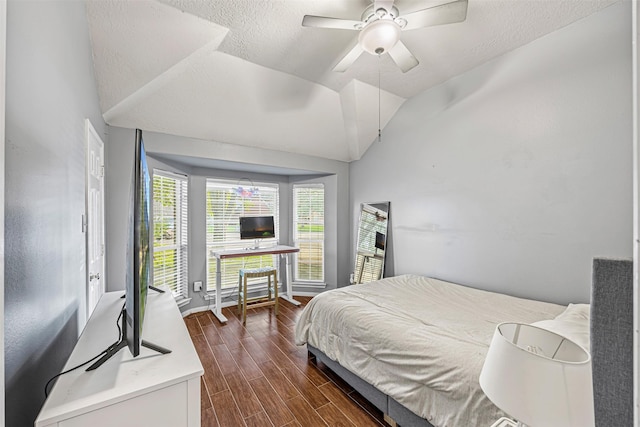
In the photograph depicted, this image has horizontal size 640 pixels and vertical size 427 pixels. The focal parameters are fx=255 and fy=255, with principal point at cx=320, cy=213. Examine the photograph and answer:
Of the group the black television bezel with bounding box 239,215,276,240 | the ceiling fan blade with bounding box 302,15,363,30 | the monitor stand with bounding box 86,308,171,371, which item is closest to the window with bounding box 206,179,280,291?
the black television bezel with bounding box 239,215,276,240

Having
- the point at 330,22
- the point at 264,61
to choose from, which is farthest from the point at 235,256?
the point at 330,22

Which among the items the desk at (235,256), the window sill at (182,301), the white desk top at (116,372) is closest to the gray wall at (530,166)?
the desk at (235,256)

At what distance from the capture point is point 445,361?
1408mm

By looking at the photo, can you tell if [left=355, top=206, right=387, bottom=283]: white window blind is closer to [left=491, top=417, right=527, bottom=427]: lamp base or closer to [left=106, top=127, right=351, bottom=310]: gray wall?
[left=106, top=127, right=351, bottom=310]: gray wall

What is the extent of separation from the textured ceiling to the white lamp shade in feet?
7.44

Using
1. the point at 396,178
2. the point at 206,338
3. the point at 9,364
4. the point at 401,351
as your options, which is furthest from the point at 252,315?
the point at 9,364

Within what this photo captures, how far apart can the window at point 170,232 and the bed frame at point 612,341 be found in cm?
368

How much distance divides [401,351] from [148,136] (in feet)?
10.5

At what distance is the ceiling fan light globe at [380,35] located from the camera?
5.32 ft

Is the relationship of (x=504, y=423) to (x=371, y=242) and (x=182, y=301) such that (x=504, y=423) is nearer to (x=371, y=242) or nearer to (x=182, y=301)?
(x=371, y=242)

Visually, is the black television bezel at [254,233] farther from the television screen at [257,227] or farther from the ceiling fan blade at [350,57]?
the ceiling fan blade at [350,57]

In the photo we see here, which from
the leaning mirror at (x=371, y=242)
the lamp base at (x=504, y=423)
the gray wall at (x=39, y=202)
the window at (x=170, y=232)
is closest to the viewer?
the gray wall at (x=39, y=202)

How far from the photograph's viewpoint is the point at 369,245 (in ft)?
12.7

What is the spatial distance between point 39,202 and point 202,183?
9.90 ft
